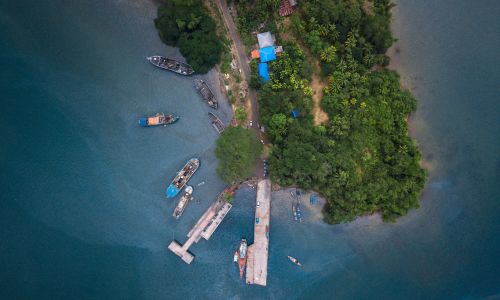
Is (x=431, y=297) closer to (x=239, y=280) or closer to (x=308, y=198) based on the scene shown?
(x=308, y=198)

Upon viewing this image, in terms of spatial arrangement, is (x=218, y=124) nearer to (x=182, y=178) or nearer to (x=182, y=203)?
(x=182, y=178)

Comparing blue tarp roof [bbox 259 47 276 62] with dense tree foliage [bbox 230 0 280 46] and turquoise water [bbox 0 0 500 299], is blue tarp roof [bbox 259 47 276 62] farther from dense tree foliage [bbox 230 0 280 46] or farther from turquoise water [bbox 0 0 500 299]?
turquoise water [bbox 0 0 500 299]

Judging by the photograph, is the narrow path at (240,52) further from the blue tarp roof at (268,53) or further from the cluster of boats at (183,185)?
the cluster of boats at (183,185)

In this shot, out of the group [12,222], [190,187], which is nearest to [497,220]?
[190,187]

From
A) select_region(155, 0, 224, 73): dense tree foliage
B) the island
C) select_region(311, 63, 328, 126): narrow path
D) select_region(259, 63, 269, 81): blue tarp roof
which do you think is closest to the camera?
the island

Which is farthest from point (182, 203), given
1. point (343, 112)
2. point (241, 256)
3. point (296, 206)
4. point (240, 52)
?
point (343, 112)

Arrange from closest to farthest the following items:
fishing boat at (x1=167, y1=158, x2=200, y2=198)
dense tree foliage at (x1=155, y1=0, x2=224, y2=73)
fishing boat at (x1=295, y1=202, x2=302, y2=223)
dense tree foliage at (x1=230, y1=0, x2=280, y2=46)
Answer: dense tree foliage at (x1=155, y1=0, x2=224, y2=73), dense tree foliage at (x1=230, y1=0, x2=280, y2=46), fishing boat at (x1=167, y1=158, x2=200, y2=198), fishing boat at (x1=295, y1=202, x2=302, y2=223)

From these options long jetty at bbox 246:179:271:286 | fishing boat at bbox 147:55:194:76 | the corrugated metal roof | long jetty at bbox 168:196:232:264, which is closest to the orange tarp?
the corrugated metal roof

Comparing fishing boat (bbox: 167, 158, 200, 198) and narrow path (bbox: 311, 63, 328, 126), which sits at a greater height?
narrow path (bbox: 311, 63, 328, 126)
